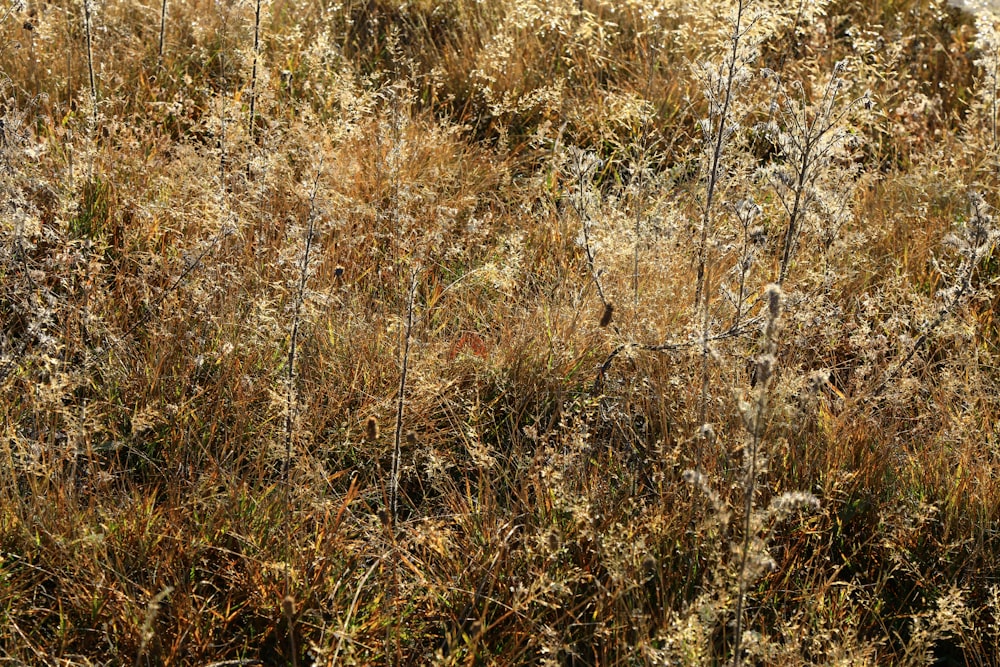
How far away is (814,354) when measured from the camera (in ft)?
8.75

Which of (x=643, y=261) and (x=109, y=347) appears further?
(x=643, y=261)

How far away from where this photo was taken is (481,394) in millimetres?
2439

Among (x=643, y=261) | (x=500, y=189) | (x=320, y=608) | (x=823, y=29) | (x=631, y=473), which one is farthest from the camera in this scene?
(x=823, y=29)

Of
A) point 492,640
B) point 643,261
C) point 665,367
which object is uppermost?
point 643,261

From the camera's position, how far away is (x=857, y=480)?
2.13 m

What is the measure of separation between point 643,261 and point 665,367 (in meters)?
0.37

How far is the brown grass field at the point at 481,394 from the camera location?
1.77 meters

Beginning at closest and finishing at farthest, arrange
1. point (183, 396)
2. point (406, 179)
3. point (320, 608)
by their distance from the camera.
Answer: point (320, 608)
point (183, 396)
point (406, 179)

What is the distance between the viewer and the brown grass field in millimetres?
1773

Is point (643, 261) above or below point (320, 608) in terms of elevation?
above

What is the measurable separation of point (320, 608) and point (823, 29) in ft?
10.9

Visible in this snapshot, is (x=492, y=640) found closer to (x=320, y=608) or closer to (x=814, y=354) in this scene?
(x=320, y=608)

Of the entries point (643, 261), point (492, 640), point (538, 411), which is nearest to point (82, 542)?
point (492, 640)

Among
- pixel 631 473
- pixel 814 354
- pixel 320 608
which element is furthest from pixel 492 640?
pixel 814 354
